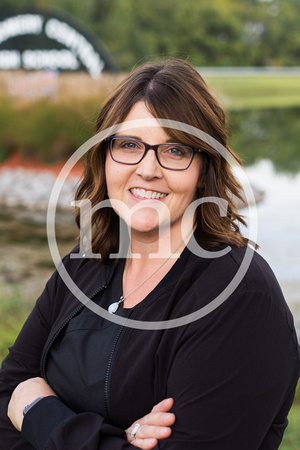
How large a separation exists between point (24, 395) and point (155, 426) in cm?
45

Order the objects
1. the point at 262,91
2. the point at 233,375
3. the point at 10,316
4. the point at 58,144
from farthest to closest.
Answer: the point at 262,91 → the point at 58,144 → the point at 10,316 → the point at 233,375

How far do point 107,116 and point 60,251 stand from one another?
17.5ft

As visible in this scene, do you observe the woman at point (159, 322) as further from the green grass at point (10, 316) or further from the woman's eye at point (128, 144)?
the green grass at point (10, 316)

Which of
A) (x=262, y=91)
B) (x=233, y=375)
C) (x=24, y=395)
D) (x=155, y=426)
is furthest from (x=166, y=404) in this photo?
(x=262, y=91)

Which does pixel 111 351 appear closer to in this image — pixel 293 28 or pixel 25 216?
pixel 25 216

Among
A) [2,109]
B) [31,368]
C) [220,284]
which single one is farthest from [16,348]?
[2,109]

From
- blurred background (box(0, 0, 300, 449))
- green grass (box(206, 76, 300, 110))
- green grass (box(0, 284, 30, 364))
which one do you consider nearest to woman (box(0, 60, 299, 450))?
blurred background (box(0, 0, 300, 449))

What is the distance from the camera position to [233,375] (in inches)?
49.4

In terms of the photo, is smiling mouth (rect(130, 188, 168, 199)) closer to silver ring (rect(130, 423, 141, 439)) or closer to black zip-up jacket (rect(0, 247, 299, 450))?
black zip-up jacket (rect(0, 247, 299, 450))

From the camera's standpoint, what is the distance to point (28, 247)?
702 centimetres

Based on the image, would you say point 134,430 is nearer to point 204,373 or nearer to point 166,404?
point 166,404

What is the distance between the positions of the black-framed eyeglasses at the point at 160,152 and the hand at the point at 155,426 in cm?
59

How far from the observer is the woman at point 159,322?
127cm

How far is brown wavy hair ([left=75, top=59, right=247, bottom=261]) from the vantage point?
4.86 feet
